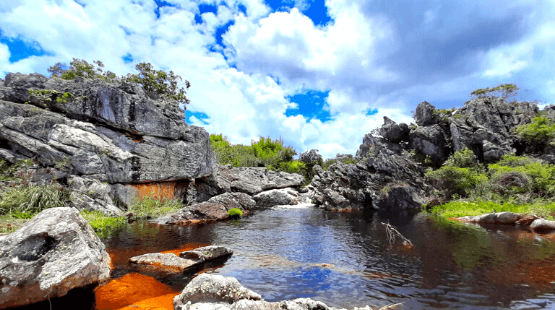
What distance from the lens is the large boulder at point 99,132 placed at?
24.5m

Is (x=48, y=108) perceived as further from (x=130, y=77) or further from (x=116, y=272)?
(x=116, y=272)

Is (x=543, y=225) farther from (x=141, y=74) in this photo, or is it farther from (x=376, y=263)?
(x=141, y=74)

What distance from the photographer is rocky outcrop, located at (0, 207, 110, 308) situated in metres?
6.71

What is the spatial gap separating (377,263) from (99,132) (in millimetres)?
29592

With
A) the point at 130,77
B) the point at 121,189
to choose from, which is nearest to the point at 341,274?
the point at 121,189

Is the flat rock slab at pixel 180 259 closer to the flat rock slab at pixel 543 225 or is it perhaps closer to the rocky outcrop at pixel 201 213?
the rocky outcrop at pixel 201 213

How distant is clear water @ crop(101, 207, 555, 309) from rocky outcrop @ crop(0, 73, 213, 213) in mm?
9103

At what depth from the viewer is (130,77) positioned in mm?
37688

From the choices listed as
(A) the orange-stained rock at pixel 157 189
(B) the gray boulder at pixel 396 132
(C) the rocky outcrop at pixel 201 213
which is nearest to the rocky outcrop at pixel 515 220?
(C) the rocky outcrop at pixel 201 213

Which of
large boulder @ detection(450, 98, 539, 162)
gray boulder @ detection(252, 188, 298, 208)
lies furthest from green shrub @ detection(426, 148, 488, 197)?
gray boulder @ detection(252, 188, 298, 208)

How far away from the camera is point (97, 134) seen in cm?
2784

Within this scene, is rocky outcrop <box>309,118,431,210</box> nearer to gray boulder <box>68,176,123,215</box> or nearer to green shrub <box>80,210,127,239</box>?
green shrub <box>80,210,127,239</box>

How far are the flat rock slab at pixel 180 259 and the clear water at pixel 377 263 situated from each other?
72 cm

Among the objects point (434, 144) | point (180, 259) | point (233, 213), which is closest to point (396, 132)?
point (434, 144)
